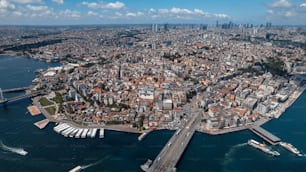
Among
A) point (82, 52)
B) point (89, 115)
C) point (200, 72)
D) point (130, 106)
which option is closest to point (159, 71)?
point (200, 72)

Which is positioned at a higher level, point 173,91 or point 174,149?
point 173,91

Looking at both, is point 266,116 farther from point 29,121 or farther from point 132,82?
point 29,121

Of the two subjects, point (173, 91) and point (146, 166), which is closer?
point (146, 166)

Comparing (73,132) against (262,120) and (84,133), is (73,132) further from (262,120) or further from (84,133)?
(262,120)

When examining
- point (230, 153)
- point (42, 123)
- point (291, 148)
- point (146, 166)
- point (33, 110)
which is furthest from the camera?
point (33, 110)

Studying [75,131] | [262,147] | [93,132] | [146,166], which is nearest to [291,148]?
[262,147]

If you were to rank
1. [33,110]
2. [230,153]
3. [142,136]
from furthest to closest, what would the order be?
[33,110]
[142,136]
[230,153]

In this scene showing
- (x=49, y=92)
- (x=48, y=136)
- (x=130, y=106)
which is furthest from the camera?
(x=49, y=92)

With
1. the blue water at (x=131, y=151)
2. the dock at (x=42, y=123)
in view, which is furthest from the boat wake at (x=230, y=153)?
the dock at (x=42, y=123)
